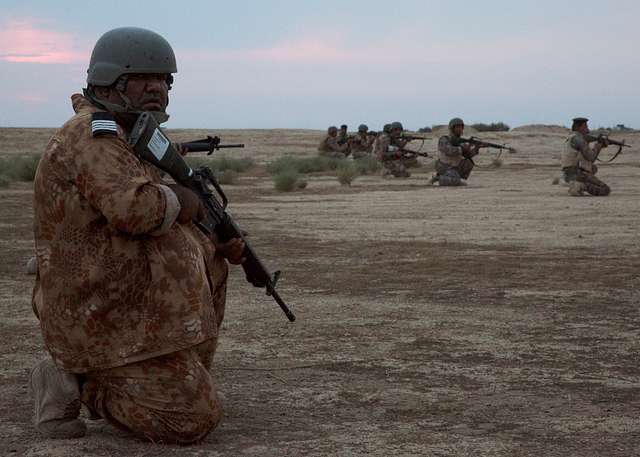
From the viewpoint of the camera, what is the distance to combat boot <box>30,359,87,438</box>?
3822 millimetres

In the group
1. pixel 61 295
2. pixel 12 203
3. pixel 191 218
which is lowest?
pixel 12 203

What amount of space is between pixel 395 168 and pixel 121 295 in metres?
19.9

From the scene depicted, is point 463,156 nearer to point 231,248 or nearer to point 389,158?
point 389,158

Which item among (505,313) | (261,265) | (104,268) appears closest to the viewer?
(104,268)

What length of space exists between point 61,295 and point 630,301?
4085mm

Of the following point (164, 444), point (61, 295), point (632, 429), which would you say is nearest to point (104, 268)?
point (61, 295)

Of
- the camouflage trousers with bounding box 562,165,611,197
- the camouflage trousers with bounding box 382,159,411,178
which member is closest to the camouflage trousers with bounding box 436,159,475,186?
the camouflage trousers with bounding box 382,159,411,178

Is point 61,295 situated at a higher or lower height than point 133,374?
higher

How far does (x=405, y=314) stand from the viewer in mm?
6453

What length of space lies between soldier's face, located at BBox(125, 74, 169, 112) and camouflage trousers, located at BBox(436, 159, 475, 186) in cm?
1627

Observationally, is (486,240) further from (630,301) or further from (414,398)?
(414,398)

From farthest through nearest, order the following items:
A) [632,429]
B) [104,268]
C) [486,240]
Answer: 1. [486,240]
2. [632,429]
3. [104,268]

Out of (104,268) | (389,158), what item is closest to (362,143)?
(389,158)

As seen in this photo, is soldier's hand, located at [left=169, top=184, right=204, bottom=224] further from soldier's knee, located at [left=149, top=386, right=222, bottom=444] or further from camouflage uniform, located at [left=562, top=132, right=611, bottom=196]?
camouflage uniform, located at [left=562, top=132, right=611, bottom=196]
